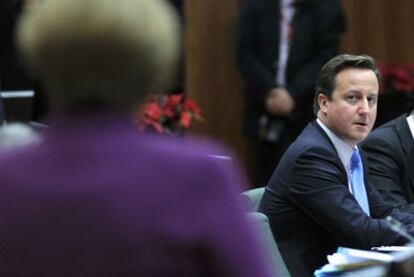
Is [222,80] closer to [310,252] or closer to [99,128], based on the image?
[310,252]

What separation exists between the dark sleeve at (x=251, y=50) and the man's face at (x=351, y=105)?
7.13 ft

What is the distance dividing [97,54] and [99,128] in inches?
4.7

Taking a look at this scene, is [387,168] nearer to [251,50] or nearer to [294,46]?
[294,46]

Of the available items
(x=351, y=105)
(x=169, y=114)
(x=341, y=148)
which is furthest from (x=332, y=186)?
(x=169, y=114)

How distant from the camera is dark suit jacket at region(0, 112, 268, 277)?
1635 mm

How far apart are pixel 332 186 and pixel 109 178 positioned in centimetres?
231

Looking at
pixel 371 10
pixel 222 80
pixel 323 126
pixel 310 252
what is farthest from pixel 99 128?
pixel 371 10

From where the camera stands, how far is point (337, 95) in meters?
4.20

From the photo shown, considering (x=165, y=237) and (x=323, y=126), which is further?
(x=323, y=126)

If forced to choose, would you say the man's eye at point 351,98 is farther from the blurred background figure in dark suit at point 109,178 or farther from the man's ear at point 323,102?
the blurred background figure in dark suit at point 109,178

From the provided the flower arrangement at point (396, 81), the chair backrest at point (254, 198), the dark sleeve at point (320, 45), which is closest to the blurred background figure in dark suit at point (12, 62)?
the chair backrest at point (254, 198)

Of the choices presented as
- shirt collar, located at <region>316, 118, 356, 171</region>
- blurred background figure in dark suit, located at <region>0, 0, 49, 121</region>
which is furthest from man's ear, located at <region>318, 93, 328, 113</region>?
blurred background figure in dark suit, located at <region>0, 0, 49, 121</region>

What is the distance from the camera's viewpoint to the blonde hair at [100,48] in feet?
5.40

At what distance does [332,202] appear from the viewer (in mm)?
3826
